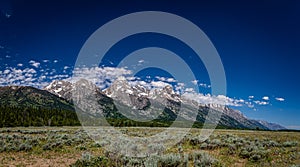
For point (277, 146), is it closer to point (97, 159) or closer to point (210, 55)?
point (210, 55)

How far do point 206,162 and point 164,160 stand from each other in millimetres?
2397

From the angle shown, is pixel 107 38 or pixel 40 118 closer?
pixel 107 38

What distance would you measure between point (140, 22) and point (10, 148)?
17.4 m

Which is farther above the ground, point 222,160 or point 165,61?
point 165,61

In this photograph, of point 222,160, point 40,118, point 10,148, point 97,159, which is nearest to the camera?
point 97,159

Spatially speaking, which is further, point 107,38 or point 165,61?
point 165,61

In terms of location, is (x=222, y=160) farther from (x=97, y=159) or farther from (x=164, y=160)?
(x=97, y=159)

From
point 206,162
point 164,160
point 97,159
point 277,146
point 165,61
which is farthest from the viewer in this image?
point 165,61

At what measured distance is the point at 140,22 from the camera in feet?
89.8

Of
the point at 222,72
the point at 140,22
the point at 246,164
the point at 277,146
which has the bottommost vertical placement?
the point at 246,164

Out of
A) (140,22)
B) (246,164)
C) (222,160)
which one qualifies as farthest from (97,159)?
(140,22)

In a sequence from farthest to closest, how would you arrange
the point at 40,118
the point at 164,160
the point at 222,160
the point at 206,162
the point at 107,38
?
1. the point at 40,118
2. the point at 107,38
3. the point at 222,160
4. the point at 206,162
5. the point at 164,160

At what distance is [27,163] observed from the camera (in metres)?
15.0

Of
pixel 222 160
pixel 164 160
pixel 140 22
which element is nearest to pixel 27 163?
pixel 164 160
